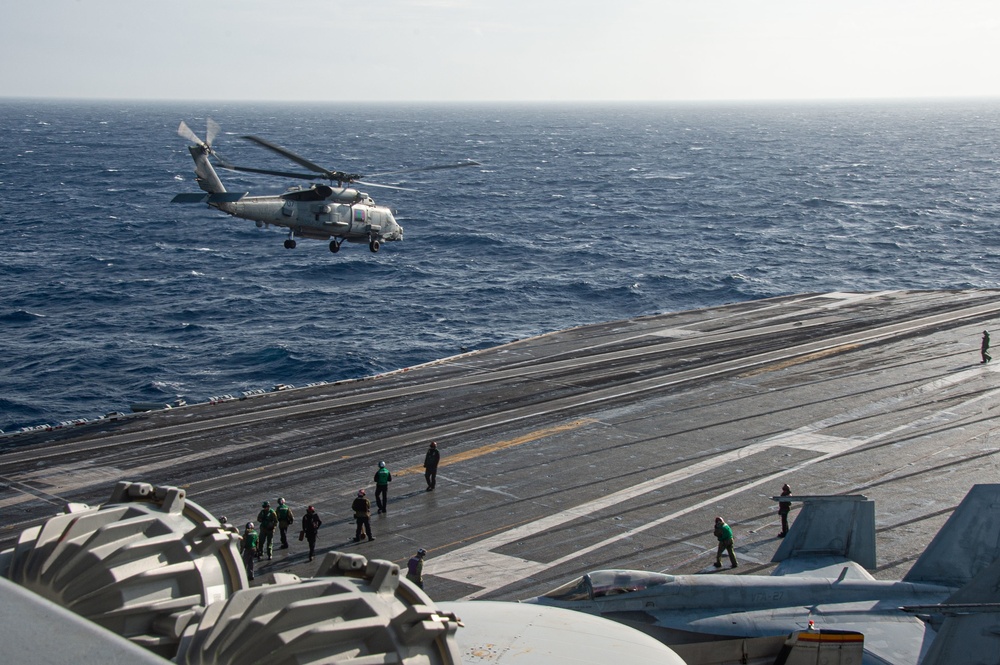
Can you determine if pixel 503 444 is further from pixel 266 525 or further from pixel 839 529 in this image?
pixel 839 529

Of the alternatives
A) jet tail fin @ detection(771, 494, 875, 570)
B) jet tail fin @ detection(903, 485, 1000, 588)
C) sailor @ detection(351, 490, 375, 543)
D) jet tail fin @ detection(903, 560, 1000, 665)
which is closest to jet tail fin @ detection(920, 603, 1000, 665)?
jet tail fin @ detection(903, 560, 1000, 665)

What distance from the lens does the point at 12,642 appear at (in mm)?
3033

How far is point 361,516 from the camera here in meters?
23.5

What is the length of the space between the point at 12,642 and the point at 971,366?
4384 centimetres

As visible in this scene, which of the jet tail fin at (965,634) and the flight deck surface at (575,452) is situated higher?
the jet tail fin at (965,634)

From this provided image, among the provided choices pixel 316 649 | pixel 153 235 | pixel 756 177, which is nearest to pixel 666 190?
pixel 756 177

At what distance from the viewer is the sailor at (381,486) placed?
25.2 m

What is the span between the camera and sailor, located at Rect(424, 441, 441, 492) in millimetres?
27094

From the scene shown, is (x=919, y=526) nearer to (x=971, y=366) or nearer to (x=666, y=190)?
(x=971, y=366)

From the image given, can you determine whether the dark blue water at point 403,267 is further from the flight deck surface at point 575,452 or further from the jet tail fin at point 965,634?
the jet tail fin at point 965,634

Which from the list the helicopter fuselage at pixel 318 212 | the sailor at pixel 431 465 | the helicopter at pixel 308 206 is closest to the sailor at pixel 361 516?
the sailor at pixel 431 465

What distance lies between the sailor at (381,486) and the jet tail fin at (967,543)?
42.9 ft

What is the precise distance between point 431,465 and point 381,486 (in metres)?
2.25

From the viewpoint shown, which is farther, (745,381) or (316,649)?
(745,381)
